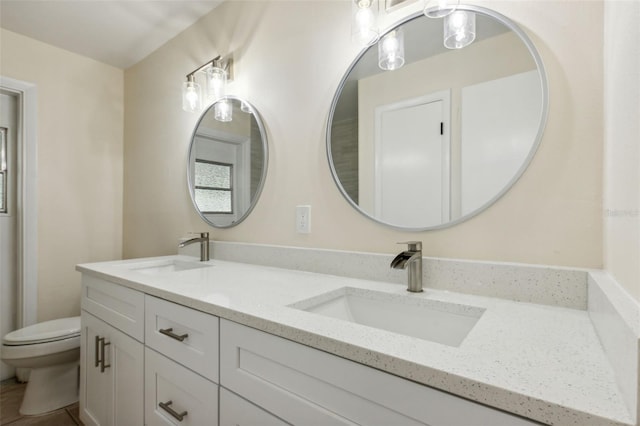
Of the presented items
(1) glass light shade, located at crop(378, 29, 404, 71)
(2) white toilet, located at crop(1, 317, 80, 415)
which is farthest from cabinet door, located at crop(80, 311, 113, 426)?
(1) glass light shade, located at crop(378, 29, 404, 71)

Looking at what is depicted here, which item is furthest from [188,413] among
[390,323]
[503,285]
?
[503,285]

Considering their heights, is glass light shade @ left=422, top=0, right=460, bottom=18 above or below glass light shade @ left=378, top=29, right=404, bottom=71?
above

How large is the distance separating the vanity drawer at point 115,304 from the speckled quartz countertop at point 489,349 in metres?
0.21

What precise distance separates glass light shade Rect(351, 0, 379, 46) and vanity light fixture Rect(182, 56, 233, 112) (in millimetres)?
833

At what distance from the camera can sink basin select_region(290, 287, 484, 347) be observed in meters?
0.85

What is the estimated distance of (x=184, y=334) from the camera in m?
0.94

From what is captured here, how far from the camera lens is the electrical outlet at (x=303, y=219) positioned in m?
1.37

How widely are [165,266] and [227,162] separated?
0.68 meters

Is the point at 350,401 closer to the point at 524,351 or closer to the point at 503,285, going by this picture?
the point at 524,351

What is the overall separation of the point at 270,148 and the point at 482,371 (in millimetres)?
1299

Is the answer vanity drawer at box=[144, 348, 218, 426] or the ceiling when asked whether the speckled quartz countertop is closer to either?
vanity drawer at box=[144, 348, 218, 426]

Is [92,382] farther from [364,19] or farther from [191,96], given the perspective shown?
[364,19]

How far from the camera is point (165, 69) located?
2170 millimetres

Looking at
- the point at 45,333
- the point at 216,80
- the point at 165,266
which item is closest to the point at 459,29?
the point at 216,80
